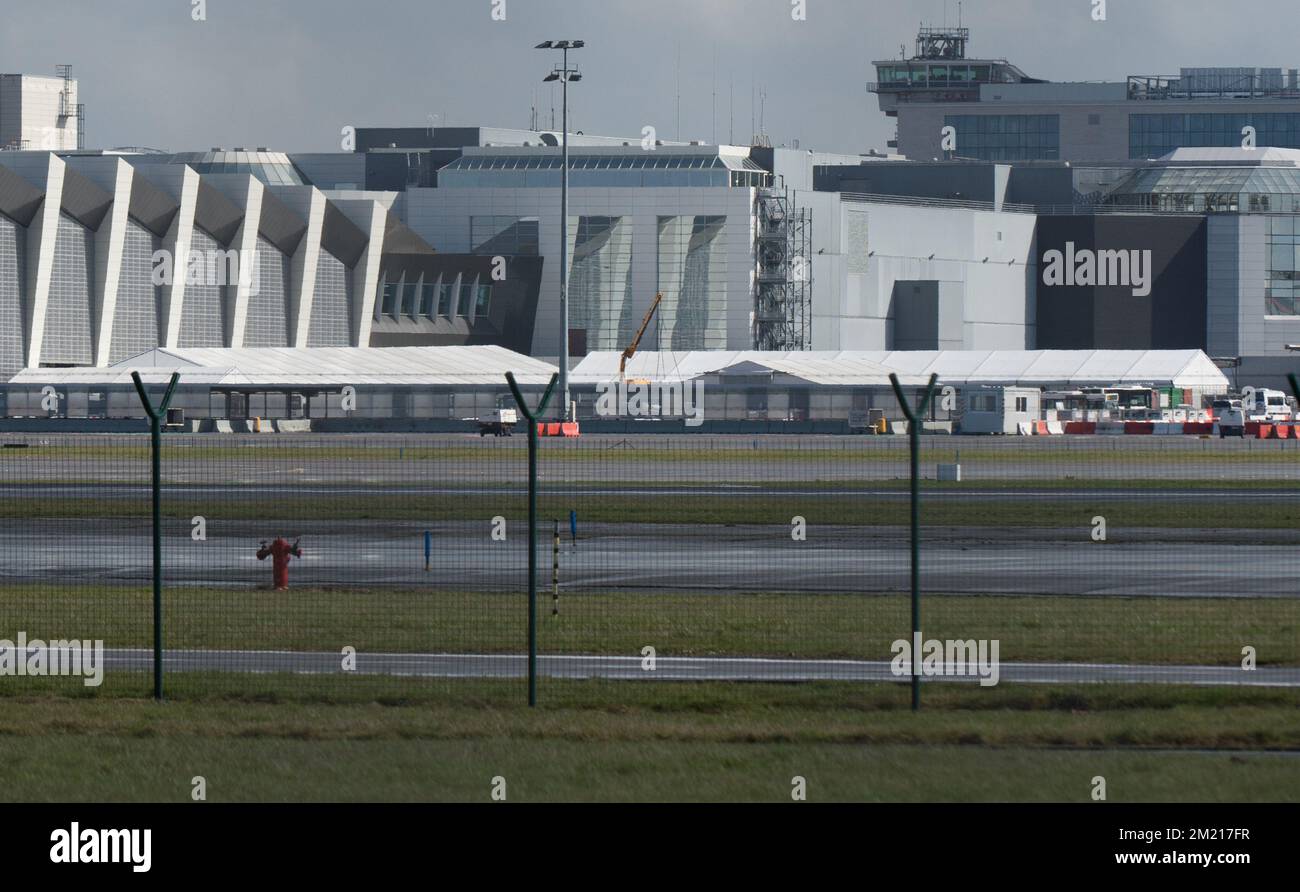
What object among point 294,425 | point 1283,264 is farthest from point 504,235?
point 1283,264

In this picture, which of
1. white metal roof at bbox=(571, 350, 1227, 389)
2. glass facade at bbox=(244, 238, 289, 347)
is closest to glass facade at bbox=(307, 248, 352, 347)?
glass facade at bbox=(244, 238, 289, 347)

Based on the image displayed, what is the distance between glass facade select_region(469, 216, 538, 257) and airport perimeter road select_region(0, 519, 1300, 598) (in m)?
108

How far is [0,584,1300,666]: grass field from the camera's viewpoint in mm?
20688

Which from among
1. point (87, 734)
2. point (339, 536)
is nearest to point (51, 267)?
point (339, 536)

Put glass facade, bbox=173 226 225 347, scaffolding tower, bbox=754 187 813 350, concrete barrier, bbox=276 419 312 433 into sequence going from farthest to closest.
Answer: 1. scaffolding tower, bbox=754 187 813 350
2. glass facade, bbox=173 226 225 347
3. concrete barrier, bbox=276 419 312 433

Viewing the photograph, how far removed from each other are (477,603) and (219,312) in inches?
4419

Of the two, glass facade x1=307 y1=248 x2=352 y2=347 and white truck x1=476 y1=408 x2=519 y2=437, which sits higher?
glass facade x1=307 y1=248 x2=352 y2=347

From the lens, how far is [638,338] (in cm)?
13875

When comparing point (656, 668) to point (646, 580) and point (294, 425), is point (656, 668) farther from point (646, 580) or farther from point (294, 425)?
point (294, 425)

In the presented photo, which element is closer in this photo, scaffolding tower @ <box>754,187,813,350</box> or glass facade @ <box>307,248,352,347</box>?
glass facade @ <box>307,248,352,347</box>

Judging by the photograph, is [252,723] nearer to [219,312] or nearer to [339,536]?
[339,536]

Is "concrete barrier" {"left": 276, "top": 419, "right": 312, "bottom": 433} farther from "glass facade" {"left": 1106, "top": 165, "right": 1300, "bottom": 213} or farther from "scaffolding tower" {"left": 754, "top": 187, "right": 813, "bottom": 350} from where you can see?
"glass facade" {"left": 1106, "top": 165, "right": 1300, "bottom": 213}

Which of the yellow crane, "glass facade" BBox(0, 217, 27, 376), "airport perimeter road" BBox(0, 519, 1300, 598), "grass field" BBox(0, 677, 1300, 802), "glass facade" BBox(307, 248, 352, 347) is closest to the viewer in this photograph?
"grass field" BBox(0, 677, 1300, 802)

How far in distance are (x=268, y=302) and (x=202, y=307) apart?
18.4 feet
